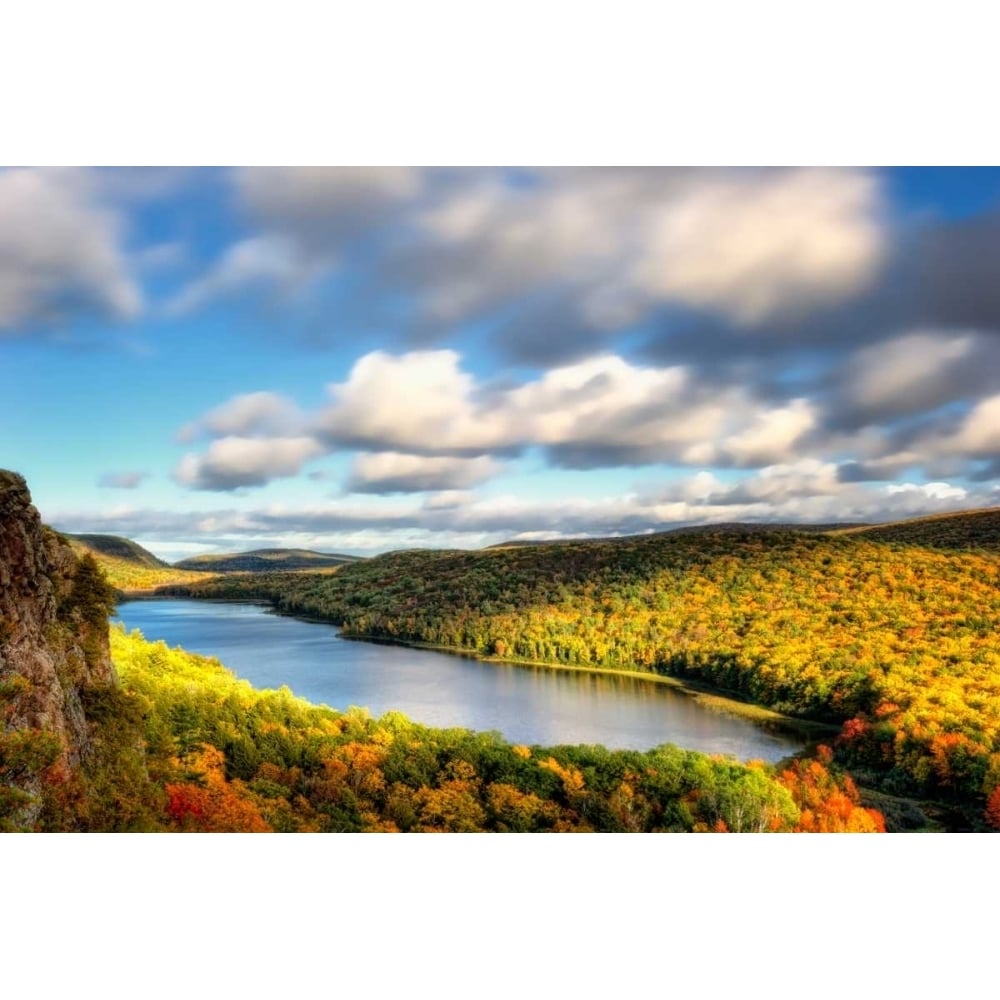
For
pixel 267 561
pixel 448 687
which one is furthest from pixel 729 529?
pixel 267 561

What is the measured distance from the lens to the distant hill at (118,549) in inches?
284

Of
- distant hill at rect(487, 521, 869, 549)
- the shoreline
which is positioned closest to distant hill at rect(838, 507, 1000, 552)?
distant hill at rect(487, 521, 869, 549)

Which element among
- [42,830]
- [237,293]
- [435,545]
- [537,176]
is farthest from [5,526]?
[537,176]

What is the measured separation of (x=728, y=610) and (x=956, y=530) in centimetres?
289

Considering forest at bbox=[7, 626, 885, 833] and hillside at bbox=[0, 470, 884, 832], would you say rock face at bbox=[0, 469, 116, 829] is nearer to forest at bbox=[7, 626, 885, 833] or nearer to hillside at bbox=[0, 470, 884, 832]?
hillside at bbox=[0, 470, 884, 832]

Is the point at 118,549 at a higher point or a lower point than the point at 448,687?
higher

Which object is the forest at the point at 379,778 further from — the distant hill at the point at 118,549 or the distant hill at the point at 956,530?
the distant hill at the point at 956,530

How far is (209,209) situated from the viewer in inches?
259

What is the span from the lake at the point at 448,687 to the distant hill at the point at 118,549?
505 mm

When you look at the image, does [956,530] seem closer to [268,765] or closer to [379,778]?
[379,778]

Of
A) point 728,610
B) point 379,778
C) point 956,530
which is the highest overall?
point 956,530

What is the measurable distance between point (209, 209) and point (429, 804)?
6032 millimetres

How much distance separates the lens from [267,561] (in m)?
8.92
